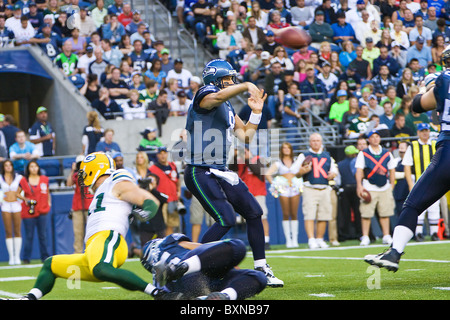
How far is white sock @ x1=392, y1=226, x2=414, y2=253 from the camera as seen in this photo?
6.94 meters

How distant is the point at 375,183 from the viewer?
46.8ft

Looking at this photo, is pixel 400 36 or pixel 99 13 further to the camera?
pixel 400 36

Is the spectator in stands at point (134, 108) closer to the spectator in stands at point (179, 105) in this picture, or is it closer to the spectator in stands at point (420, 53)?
the spectator in stands at point (179, 105)

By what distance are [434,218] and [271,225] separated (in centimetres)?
323

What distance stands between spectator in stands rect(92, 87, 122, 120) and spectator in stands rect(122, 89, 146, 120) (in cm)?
20

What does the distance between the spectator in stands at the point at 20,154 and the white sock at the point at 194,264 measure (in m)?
9.67

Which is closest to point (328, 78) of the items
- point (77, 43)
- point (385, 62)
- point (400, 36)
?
point (385, 62)

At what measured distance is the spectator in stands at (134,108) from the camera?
56.5 feet

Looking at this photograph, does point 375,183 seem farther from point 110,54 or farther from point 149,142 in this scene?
point 110,54

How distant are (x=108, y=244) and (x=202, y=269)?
0.78m

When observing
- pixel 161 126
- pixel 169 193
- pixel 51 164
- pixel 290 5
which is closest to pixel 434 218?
pixel 169 193

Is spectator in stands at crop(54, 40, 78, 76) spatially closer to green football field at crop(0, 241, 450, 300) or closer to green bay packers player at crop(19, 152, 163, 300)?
green football field at crop(0, 241, 450, 300)

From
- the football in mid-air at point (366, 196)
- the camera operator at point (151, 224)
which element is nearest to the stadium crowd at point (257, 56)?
the camera operator at point (151, 224)
